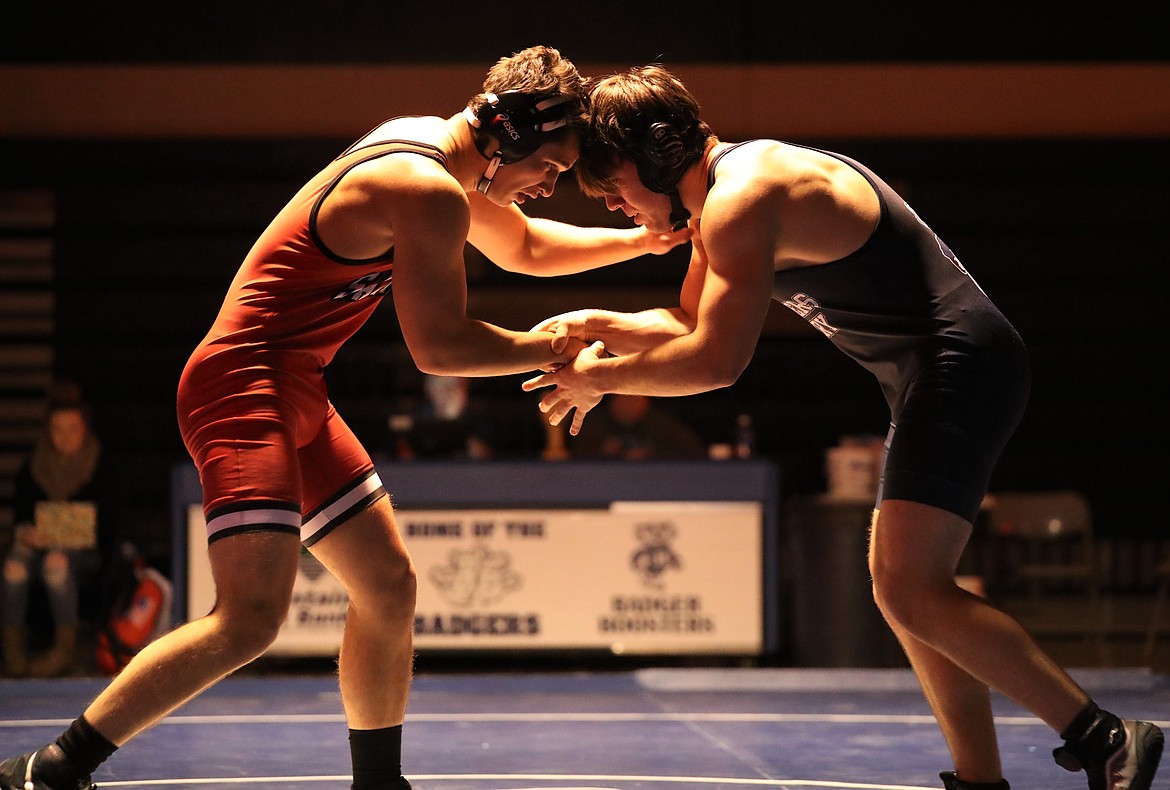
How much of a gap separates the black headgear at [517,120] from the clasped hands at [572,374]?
367 millimetres

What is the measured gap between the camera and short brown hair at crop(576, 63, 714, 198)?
299 centimetres

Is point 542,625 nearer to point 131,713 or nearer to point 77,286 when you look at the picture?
point 131,713

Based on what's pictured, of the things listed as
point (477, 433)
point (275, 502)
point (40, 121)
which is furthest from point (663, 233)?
point (40, 121)

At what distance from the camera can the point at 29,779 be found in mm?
2666

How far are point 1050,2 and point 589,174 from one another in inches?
210

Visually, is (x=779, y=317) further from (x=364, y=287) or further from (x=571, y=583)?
(x=364, y=287)

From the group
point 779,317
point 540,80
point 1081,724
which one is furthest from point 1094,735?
point 779,317

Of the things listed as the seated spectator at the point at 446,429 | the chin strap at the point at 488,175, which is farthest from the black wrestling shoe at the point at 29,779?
the seated spectator at the point at 446,429

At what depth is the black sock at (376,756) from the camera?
3113mm

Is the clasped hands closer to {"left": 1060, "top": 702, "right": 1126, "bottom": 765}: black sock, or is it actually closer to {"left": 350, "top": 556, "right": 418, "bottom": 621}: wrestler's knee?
{"left": 350, "top": 556, "right": 418, "bottom": 621}: wrestler's knee

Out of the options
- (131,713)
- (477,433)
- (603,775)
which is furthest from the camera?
(477,433)

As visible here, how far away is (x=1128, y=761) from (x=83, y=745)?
186 centimetres

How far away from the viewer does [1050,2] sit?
25.2 ft

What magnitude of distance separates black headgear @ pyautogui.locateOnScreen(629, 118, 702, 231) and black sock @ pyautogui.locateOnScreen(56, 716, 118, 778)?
58.2 inches
